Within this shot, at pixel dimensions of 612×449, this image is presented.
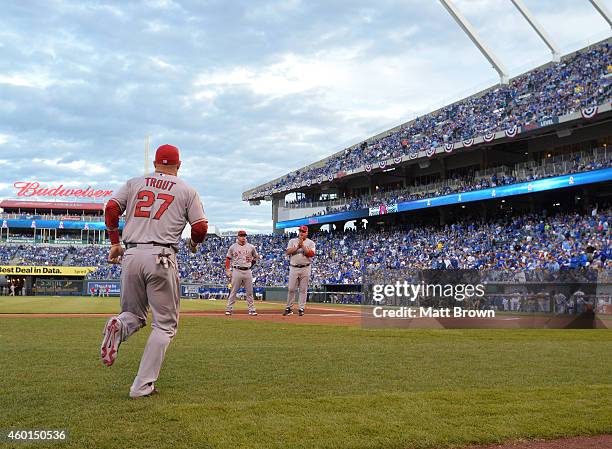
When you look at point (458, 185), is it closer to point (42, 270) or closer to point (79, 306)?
point (79, 306)

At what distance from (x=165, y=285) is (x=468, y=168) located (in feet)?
122

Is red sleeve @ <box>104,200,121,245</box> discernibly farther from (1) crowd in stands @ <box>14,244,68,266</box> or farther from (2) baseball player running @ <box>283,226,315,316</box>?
(1) crowd in stands @ <box>14,244,68,266</box>

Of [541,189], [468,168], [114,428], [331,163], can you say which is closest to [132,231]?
[114,428]

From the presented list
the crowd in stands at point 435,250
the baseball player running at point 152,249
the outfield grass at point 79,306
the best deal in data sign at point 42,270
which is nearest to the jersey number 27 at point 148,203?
the baseball player running at point 152,249

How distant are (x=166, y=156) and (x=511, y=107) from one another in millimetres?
34186

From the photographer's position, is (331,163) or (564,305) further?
(331,163)

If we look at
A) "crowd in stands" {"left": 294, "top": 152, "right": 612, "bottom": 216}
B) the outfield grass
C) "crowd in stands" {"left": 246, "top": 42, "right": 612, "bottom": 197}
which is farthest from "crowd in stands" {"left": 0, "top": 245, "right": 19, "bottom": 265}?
the outfield grass

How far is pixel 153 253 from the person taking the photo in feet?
15.6

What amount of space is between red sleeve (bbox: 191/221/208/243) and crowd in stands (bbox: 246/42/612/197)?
1115 inches

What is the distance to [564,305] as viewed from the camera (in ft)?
48.6

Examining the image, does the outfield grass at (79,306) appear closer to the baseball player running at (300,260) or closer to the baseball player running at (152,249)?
the baseball player running at (300,260)

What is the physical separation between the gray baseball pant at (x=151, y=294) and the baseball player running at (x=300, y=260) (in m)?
8.64

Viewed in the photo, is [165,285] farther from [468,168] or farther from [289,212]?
[289,212]

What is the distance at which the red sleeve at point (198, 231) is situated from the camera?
16.2 ft
